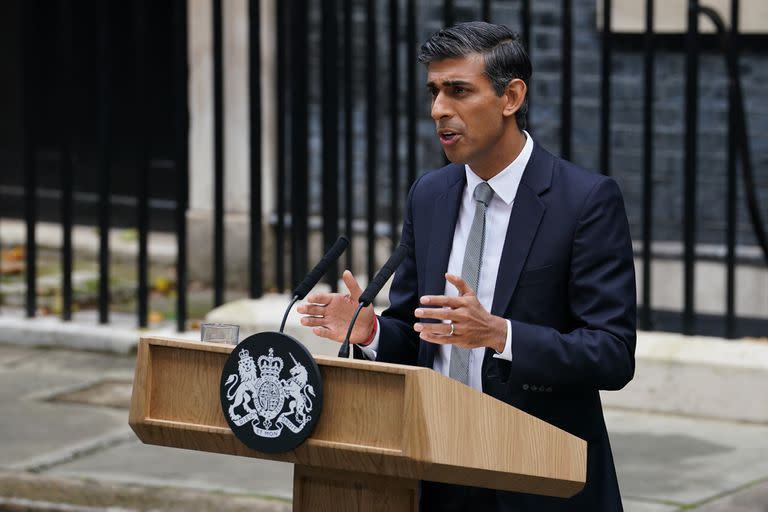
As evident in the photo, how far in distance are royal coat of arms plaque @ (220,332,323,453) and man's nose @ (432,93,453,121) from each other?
0.62m

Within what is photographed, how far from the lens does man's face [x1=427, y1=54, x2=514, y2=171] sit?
11.1ft

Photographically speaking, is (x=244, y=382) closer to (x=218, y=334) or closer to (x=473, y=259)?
(x=218, y=334)

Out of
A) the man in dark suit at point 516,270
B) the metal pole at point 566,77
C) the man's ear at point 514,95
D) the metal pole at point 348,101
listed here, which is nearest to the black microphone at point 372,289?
the man in dark suit at point 516,270

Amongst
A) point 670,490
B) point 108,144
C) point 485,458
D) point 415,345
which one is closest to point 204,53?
point 108,144

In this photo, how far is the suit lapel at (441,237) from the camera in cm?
357

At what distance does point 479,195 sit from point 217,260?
18.4 ft

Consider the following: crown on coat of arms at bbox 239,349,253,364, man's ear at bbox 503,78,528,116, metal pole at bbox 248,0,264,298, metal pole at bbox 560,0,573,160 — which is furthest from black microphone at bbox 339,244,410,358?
metal pole at bbox 248,0,264,298

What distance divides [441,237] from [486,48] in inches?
18.0

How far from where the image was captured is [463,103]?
339cm

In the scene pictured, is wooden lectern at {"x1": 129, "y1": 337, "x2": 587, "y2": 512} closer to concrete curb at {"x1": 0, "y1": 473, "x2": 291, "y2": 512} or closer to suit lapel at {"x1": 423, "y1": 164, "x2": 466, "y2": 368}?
suit lapel at {"x1": 423, "y1": 164, "x2": 466, "y2": 368}

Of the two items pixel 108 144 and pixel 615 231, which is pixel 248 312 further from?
pixel 615 231

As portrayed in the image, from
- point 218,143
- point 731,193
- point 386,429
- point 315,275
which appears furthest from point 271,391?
point 218,143

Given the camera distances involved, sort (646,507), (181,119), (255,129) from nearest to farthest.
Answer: (646,507)
(255,129)
(181,119)

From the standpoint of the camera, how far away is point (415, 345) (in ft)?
12.3
